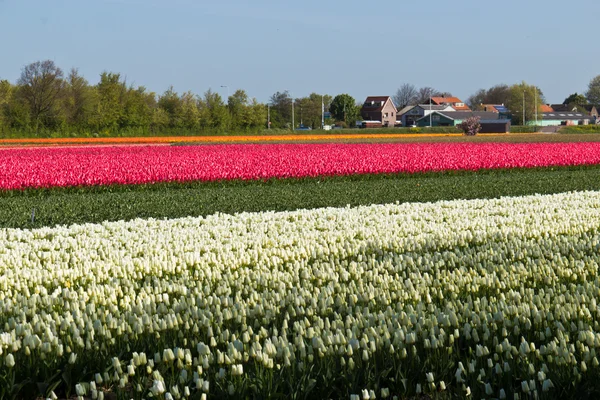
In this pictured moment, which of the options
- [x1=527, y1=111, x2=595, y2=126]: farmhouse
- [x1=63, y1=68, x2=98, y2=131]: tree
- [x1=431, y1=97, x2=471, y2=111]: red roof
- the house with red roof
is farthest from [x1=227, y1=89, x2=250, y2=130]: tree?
[x1=527, y1=111, x2=595, y2=126]: farmhouse

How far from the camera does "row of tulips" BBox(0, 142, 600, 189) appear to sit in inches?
824

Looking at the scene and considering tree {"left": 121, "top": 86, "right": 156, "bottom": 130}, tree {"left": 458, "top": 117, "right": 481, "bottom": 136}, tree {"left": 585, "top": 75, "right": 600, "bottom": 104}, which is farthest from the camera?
tree {"left": 585, "top": 75, "right": 600, "bottom": 104}

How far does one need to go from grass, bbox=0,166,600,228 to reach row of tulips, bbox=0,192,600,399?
3.75m

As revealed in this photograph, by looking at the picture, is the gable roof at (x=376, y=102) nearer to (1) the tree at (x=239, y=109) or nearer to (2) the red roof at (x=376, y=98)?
(2) the red roof at (x=376, y=98)

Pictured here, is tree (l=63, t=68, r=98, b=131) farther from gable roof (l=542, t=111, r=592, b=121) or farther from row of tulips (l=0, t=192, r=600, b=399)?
gable roof (l=542, t=111, r=592, b=121)

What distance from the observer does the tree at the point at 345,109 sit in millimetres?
149050

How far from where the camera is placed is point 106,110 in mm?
78000

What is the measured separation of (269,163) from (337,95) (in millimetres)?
131033

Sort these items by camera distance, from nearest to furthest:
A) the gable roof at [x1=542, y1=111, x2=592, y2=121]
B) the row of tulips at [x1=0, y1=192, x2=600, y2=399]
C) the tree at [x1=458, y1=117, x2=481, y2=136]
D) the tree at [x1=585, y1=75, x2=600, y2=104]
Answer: the row of tulips at [x1=0, y1=192, x2=600, y2=399]
the tree at [x1=458, y1=117, x2=481, y2=136]
the tree at [x1=585, y1=75, x2=600, y2=104]
the gable roof at [x1=542, y1=111, x2=592, y2=121]

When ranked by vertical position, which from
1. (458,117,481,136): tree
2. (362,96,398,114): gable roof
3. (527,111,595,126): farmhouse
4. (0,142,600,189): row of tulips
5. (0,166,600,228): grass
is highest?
(362,96,398,114): gable roof

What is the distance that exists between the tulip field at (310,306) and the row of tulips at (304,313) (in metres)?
0.02

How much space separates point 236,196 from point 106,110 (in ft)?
209

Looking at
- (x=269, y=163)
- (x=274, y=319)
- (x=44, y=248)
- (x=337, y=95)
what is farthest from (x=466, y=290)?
(x=337, y=95)

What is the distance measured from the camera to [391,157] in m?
26.4
